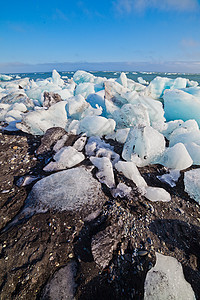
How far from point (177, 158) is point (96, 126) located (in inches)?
50.8

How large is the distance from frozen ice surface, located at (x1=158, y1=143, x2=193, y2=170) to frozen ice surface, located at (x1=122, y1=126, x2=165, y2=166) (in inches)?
4.1

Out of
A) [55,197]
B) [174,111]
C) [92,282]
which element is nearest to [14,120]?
[55,197]

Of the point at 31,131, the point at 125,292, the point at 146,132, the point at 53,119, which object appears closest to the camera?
the point at 125,292

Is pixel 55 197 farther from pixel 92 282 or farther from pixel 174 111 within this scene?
pixel 174 111

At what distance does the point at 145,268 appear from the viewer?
1.02 meters

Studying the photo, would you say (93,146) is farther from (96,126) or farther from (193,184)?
(193,184)

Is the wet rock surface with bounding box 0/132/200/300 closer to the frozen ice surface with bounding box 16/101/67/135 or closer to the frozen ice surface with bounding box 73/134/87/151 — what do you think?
the frozen ice surface with bounding box 73/134/87/151

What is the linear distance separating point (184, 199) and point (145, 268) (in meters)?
0.87

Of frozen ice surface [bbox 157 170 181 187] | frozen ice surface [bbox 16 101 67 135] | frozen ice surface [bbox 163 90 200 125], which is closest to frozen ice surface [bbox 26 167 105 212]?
frozen ice surface [bbox 157 170 181 187]

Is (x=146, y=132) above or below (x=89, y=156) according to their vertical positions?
above

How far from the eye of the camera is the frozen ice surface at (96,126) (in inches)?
102

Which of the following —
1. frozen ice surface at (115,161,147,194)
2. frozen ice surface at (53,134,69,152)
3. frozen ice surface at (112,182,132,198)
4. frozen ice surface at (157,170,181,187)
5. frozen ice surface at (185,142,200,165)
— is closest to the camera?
frozen ice surface at (112,182,132,198)

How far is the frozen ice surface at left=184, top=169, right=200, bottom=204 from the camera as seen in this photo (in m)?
1.62

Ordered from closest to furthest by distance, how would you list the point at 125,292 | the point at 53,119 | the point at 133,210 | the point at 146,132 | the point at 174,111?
1. the point at 125,292
2. the point at 133,210
3. the point at 146,132
4. the point at 53,119
5. the point at 174,111
